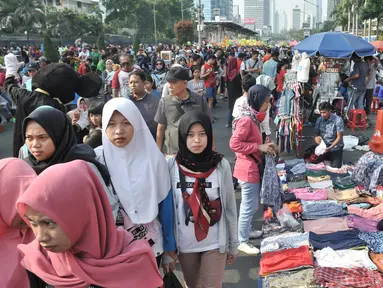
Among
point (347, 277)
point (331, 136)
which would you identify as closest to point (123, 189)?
point (347, 277)

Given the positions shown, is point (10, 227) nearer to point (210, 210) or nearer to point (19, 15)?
point (210, 210)

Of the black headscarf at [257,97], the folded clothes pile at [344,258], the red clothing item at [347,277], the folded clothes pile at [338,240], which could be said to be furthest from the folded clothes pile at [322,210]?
the black headscarf at [257,97]

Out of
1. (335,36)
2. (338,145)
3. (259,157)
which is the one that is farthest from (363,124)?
(259,157)

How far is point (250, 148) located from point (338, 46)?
18.7 feet

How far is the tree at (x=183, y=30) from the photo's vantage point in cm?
3991

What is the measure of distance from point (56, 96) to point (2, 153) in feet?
17.3

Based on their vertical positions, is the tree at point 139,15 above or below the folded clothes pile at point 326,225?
above

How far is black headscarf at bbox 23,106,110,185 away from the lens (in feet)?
7.09

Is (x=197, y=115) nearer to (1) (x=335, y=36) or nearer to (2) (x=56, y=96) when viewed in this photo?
(2) (x=56, y=96)

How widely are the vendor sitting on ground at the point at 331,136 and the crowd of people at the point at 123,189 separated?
7.72ft

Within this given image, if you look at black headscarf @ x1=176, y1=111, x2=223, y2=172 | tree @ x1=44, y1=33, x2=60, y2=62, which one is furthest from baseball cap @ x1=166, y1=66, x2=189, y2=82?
tree @ x1=44, y1=33, x2=60, y2=62

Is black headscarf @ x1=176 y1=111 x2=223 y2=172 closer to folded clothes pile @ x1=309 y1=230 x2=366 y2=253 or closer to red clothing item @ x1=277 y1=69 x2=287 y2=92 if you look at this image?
folded clothes pile @ x1=309 y1=230 x2=366 y2=253

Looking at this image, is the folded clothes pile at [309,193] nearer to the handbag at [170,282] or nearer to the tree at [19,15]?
the handbag at [170,282]

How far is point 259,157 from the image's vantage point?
3703 millimetres
